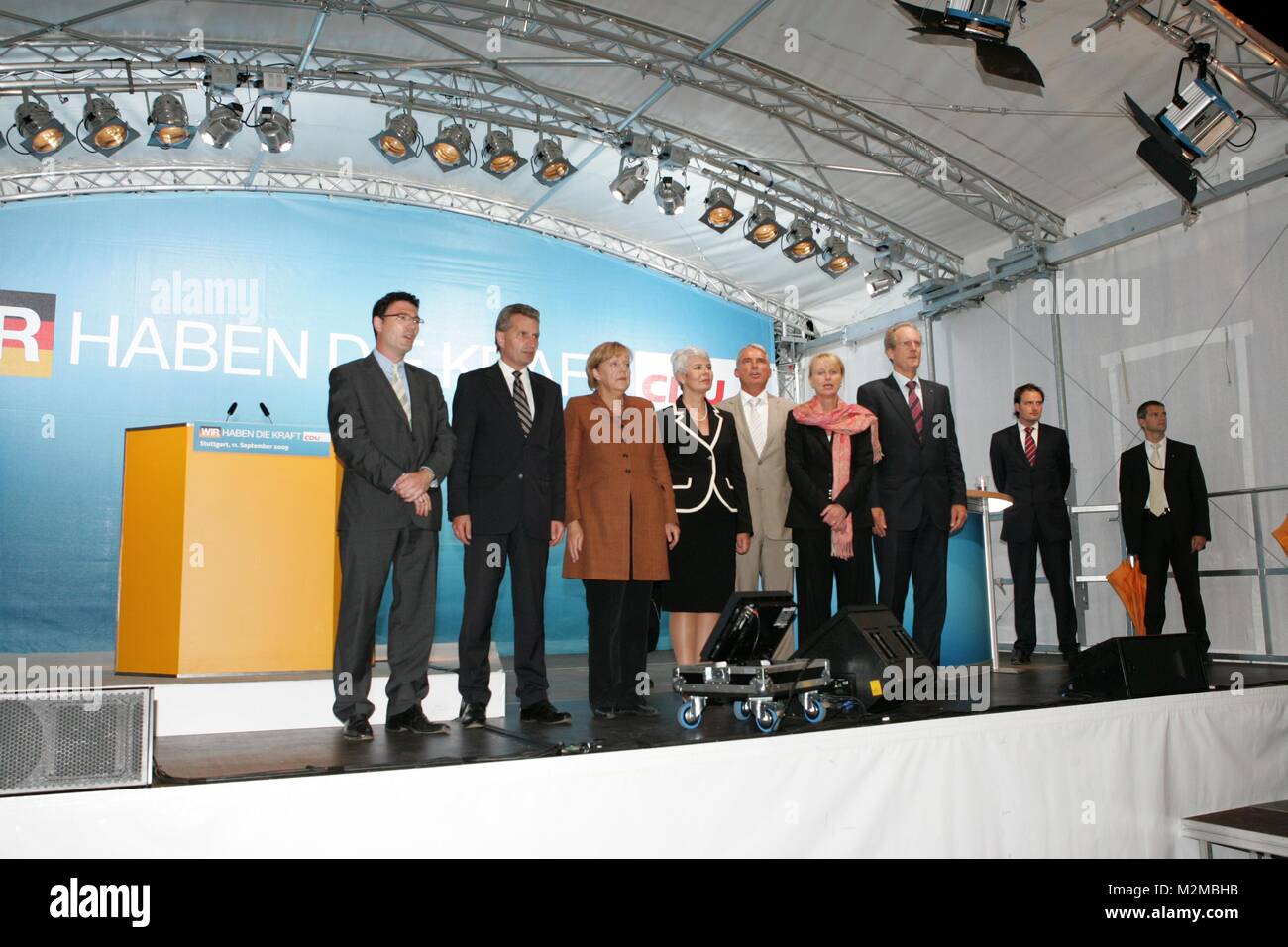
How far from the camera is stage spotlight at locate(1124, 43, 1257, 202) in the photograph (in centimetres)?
621

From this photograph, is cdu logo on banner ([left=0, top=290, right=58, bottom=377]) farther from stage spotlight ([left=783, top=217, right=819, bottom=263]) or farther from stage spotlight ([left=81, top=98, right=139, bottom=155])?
stage spotlight ([left=783, top=217, right=819, bottom=263])

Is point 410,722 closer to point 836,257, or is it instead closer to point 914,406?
point 914,406

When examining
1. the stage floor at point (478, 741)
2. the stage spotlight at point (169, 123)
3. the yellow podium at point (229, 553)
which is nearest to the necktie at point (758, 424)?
the stage floor at point (478, 741)

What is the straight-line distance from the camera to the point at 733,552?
4125mm

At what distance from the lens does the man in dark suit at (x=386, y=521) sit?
11.1ft

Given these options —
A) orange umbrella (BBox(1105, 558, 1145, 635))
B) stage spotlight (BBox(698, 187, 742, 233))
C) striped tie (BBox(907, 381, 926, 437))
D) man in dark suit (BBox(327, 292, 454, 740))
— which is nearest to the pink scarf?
striped tie (BBox(907, 381, 926, 437))

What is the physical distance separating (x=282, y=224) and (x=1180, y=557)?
7181 millimetres

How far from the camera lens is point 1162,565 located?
630 centimetres

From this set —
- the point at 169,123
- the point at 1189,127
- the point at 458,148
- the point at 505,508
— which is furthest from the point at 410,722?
the point at 1189,127

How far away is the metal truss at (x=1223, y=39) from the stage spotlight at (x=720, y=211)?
2.84 metres

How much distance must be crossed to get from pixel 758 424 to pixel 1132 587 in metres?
3.55

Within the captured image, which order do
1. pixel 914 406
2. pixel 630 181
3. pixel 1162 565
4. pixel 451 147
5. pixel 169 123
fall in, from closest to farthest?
pixel 914 406, pixel 1162 565, pixel 169 123, pixel 451 147, pixel 630 181

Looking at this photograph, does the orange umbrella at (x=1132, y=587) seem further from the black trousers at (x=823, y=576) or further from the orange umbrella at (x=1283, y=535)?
the black trousers at (x=823, y=576)
